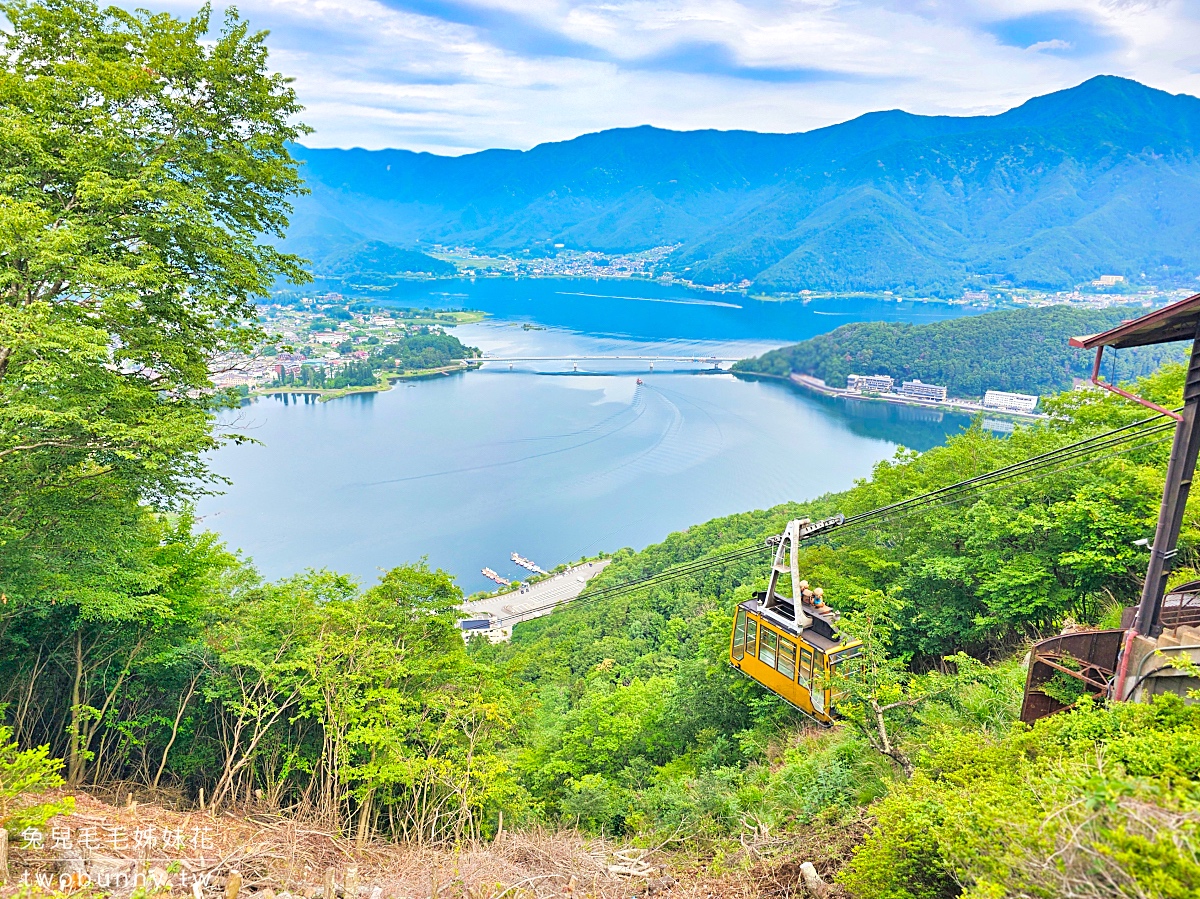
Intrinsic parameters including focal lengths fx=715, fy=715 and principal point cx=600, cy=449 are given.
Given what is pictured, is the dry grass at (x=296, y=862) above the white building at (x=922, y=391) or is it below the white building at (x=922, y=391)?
below

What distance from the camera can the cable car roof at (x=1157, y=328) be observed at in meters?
3.48

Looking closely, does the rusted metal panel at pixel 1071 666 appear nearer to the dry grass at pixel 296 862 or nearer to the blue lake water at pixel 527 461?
the dry grass at pixel 296 862

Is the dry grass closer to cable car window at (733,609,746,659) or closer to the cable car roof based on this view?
cable car window at (733,609,746,659)

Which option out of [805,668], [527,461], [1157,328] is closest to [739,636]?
[805,668]

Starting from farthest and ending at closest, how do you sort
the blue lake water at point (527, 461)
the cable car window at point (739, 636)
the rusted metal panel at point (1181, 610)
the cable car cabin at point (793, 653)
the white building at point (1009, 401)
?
the white building at point (1009, 401) → the blue lake water at point (527, 461) → the cable car window at point (739, 636) → the cable car cabin at point (793, 653) → the rusted metal panel at point (1181, 610)

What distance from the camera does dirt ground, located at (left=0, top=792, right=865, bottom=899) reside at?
3820mm

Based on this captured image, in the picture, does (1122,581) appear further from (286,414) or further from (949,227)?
(949,227)

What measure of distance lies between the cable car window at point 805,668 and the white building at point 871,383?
58301mm

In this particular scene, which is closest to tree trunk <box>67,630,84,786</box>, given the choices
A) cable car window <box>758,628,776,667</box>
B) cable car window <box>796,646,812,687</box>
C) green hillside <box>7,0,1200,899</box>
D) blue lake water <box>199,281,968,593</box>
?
green hillside <box>7,0,1200,899</box>

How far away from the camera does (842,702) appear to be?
18.2 ft

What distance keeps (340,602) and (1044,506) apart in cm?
848

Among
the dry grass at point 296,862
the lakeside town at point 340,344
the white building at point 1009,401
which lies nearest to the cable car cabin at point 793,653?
the dry grass at point 296,862

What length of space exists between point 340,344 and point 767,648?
78.2 m

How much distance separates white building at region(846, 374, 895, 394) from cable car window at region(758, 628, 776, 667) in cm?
5781
